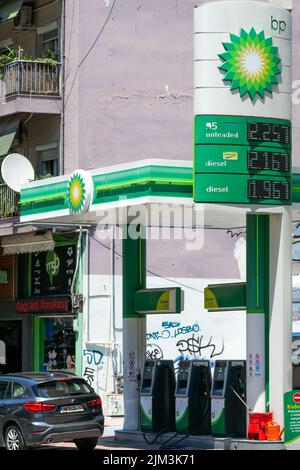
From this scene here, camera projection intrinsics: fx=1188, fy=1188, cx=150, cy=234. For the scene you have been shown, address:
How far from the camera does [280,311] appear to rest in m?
21.8

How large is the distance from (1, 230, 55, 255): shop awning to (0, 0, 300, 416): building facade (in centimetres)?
4

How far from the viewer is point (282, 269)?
21844mm

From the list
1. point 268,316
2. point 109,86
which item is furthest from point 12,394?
point 109,86

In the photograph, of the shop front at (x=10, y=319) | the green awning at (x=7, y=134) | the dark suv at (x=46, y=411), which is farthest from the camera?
the shop front at (x=10, y=319)

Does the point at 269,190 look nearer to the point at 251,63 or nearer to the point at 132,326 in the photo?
the point at 251,63

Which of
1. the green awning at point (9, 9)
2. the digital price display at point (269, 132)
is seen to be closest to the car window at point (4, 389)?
the digital price display at point (269, 132)

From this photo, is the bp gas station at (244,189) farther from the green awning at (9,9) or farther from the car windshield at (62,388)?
the green awning at (9,9)

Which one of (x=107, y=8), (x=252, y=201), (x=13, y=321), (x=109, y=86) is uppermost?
(x=107, y=8)

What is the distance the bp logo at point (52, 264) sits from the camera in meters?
33.3

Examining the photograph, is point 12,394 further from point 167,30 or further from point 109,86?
point 167,30

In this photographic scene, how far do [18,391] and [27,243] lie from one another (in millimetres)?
12025

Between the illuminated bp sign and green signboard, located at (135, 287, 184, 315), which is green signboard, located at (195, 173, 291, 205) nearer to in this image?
the illuminated bp sign

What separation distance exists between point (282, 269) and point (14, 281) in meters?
14.9

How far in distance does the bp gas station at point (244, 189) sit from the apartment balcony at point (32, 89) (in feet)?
33.4
